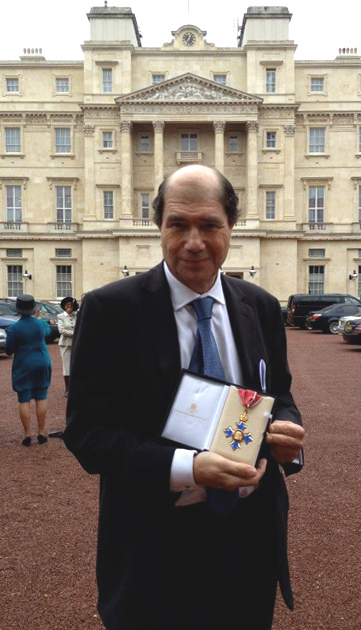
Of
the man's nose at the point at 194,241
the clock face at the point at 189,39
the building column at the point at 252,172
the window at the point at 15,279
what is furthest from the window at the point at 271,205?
the man's nose at the point at 194,241

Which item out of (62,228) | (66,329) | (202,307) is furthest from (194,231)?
(62,228)

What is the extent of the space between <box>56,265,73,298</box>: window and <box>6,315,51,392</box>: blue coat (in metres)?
42.4

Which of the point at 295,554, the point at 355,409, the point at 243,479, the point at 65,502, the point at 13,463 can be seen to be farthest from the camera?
the point at 355,409

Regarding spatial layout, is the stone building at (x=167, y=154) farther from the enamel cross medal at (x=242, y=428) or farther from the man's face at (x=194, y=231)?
the enamel cross medal at (x=242, y=428)

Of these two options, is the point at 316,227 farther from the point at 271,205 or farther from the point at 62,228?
the point at 62,228

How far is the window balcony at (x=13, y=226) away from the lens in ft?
165

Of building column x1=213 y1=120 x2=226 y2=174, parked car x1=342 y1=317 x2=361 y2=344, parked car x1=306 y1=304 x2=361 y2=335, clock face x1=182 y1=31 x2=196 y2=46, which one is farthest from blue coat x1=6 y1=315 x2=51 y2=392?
clock face x1=182 y1=31 x2=196 y2=46

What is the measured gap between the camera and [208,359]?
222 centimetres

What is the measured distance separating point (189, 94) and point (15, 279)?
68.7 feet

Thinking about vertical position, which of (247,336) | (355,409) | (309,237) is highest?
(309,237)

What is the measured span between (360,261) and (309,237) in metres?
4.80

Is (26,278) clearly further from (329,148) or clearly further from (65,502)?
(65,502)

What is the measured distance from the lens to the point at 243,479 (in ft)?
6.53

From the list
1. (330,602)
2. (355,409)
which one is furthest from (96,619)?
(355,409)
